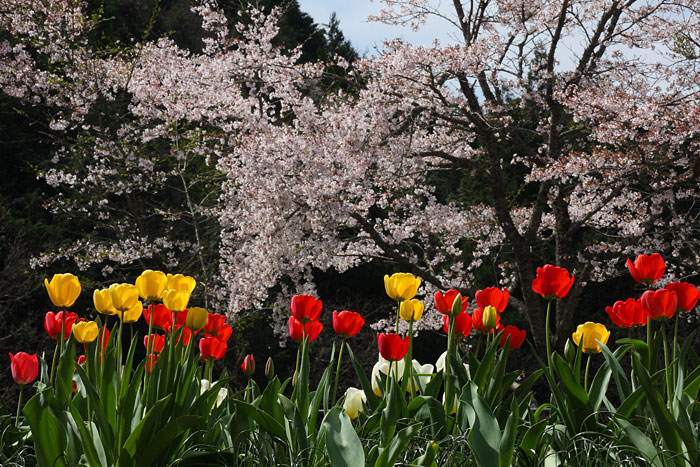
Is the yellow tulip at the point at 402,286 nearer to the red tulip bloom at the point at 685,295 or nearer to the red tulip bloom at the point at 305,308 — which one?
the red tulip bloom at the point at 305,308

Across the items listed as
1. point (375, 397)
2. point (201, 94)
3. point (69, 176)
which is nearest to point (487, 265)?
point (201, 94)

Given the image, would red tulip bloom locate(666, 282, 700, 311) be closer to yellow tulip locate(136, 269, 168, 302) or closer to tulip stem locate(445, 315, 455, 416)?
tulip stem locate(445, 315, 455, 416)

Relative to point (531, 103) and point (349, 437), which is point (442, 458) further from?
point (531, 103)

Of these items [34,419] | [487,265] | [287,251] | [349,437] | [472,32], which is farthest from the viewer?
[487,265]

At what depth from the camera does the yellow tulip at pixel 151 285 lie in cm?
171

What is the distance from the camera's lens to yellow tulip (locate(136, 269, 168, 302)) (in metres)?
1.71

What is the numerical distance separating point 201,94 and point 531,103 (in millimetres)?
3724

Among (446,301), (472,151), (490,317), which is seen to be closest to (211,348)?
(446,301)

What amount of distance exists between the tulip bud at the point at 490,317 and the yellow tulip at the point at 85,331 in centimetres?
106

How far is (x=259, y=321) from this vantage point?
30.7ft

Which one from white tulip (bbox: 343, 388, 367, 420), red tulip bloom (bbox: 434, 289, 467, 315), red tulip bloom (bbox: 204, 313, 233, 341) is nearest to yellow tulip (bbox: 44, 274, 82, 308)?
red tulip bloom (bbox: 204, 313, 233, 341)

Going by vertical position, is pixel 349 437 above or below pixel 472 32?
below

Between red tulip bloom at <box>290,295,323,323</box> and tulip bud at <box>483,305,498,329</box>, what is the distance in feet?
1.53

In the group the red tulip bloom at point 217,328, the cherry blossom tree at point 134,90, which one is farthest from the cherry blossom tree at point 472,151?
the red tulip bloom at point 217,328
